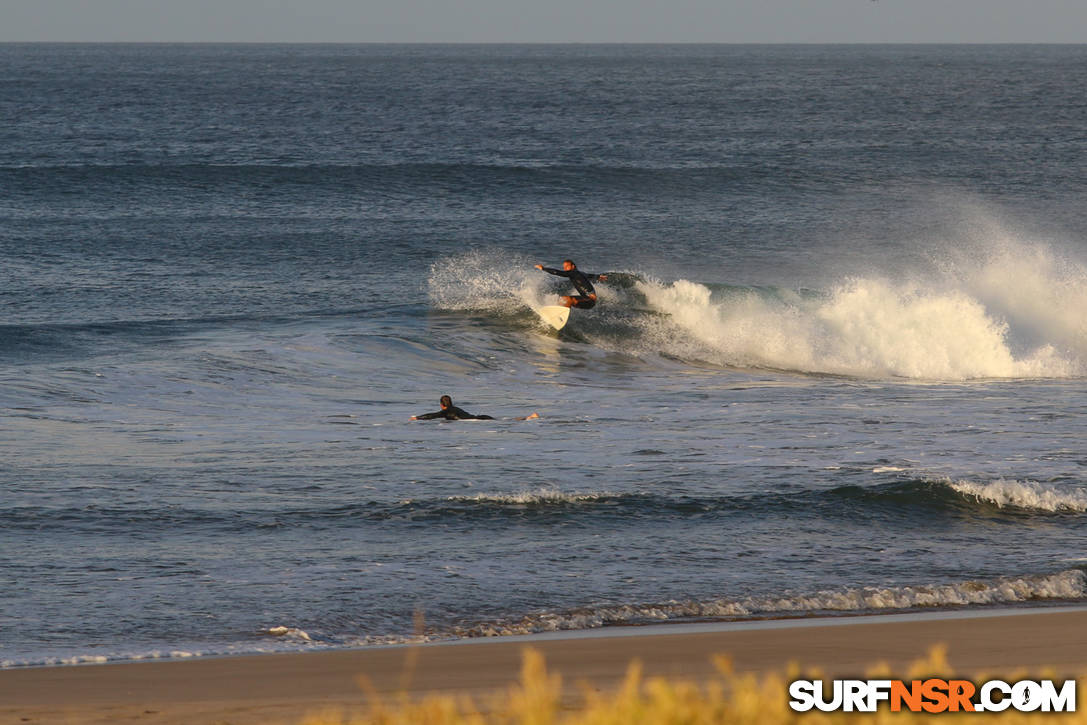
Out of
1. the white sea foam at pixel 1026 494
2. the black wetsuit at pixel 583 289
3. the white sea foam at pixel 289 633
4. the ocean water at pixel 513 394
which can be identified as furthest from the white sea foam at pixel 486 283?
the white sea foam at pixel 289 633

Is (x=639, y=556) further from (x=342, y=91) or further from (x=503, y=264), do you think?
(x=342, y=91)

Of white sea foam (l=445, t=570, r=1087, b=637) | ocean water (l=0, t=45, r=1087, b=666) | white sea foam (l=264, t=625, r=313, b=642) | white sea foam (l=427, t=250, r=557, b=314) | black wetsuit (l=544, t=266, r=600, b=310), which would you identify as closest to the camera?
white sea foam (l=264, t=625, r=313, b=642)

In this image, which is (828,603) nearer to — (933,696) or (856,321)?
(933,696)

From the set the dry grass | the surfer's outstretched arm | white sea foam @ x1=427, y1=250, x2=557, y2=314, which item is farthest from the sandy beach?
white sea foam @ x1=427, y1=250, x2=557, y2=314

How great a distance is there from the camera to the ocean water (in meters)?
10.3

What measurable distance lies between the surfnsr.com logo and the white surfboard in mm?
20215

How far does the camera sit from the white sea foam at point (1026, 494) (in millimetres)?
12820

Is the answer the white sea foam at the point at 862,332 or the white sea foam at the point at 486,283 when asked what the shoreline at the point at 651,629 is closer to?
the white sea foam at the point at 862,332

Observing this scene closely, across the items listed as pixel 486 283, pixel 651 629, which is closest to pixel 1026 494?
pixel 651 629

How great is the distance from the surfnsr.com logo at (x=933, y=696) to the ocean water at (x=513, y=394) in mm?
3420

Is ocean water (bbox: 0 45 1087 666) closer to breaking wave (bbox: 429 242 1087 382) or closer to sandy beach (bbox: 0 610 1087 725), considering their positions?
breaking wave (bbox: 429 242 1087 382)

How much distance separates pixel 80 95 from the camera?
94250 mm

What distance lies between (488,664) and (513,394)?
12.5 m

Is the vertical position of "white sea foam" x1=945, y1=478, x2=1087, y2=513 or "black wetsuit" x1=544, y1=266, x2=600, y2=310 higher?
"black wetsuit" x1=544, y1=266, x2=600, y2=310
